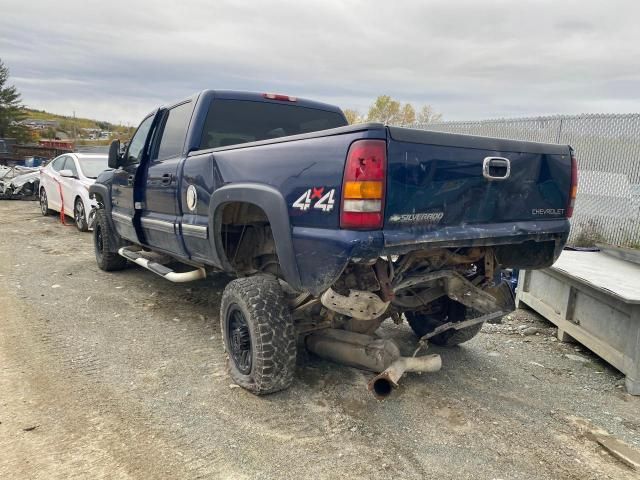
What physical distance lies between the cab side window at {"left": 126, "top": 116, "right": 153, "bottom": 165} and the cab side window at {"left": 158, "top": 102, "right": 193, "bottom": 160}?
37 centimetres

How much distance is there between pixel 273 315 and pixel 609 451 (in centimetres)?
212

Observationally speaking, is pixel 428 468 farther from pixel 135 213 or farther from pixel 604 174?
pixel 604 174

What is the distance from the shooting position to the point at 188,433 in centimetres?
284

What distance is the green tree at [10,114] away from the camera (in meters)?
43.6

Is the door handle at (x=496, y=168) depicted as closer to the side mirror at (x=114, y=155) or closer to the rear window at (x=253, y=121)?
the rear window at (x=253, y=121)

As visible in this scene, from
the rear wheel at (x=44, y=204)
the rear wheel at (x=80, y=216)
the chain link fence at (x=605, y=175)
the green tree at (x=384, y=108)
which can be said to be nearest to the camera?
the chain link fence at (x=605, y=175)

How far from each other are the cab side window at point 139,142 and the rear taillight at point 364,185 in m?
3.27

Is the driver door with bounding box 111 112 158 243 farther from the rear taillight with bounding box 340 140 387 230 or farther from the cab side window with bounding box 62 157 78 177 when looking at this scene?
the cab side window with bounding box 62 157 78 177

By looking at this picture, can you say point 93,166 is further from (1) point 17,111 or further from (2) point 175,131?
(1) point 17,111

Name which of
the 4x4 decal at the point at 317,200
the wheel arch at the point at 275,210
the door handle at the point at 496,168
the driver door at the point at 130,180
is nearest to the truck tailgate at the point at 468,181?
the door handle at the point at 496,168

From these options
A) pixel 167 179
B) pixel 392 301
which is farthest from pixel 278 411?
pixel 167 179

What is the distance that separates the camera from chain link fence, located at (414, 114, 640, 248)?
793cm

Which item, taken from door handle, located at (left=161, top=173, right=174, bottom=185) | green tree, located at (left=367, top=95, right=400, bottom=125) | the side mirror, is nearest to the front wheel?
door handle, located at (left=161, top=173, right=174, bottom=185)

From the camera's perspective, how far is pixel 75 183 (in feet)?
32.3
